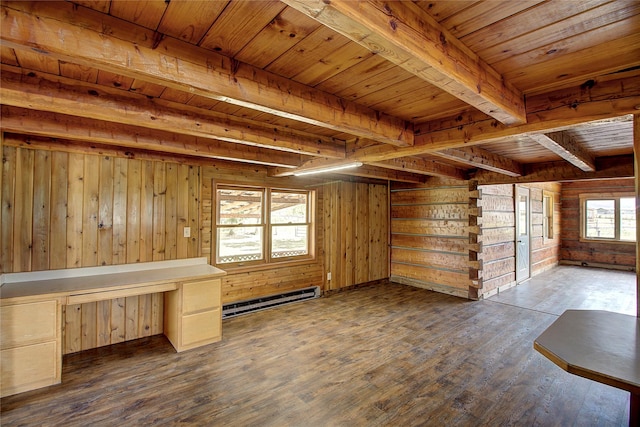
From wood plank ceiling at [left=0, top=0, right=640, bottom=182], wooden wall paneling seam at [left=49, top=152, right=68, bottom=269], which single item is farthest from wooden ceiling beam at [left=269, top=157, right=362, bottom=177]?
wooden wall paneling seam at [left=49, top=152, right=68, bottom=269]

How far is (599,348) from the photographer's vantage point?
144 cm

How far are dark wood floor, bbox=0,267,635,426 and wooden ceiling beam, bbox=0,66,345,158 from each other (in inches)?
84.5

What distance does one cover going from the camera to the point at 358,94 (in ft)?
6.41

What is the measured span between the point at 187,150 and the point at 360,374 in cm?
273

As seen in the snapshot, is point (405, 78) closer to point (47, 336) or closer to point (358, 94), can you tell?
point (358, 94)

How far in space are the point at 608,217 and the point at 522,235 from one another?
3766mm

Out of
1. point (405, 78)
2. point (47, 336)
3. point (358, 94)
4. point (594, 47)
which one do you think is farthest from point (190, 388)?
point (594, 47)

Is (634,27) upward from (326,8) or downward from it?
upward

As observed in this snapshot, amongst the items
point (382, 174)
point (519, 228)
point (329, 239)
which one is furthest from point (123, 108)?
point (519, 228)

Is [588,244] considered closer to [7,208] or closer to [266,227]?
[266,227]

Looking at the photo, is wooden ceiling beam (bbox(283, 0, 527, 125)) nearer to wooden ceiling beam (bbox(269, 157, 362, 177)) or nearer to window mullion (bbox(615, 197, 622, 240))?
wooden ceiling beam (bbox(269, 157, 362, 177))

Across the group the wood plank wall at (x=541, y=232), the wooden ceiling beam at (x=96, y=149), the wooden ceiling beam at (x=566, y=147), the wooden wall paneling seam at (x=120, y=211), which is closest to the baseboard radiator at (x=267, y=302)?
the wooden wall paneling seam at (x=120, y=211)

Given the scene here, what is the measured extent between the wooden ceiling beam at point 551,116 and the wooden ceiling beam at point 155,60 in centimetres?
99

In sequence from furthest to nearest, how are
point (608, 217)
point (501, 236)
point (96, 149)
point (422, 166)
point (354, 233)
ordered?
1. point (608, 217)
2. point (354, 233)
3. point (501, 236)
4. point (422, 166)
5. point (96, 149)
